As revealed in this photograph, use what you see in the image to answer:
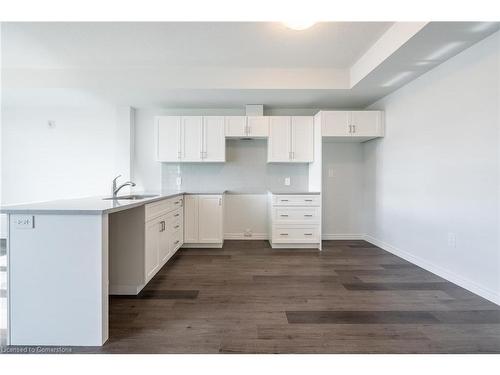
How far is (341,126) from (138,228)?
3238 mm

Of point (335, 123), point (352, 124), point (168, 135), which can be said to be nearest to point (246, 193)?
point (168, 135)

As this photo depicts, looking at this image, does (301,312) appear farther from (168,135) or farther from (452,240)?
(168,135)

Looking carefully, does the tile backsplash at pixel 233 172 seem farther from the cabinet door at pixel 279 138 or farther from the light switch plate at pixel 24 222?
the light switch plate at pixel 24 222

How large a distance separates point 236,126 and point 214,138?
16.1 inches

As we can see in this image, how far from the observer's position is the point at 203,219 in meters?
4.04

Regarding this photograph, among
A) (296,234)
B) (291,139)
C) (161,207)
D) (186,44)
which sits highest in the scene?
(186,44)

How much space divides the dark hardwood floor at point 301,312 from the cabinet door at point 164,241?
185mm

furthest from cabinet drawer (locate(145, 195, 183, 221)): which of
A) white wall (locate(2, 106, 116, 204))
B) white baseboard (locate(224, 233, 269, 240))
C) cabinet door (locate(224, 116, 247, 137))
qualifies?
white wall (locate(2, 106, 116, 204))

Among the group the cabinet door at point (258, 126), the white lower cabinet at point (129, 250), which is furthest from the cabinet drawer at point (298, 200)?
the white lower cabinet at point (129, 250)

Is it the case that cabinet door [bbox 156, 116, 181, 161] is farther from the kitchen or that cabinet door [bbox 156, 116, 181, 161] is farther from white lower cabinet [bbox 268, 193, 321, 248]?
white lower cabinet [bbox 268, 193, 321, 248]

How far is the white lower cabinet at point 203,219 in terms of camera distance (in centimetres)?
402

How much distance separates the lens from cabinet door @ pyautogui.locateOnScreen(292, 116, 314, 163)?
4.29 metres

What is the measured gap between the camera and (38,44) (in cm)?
296
